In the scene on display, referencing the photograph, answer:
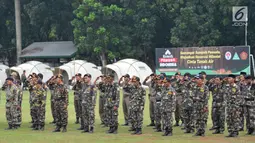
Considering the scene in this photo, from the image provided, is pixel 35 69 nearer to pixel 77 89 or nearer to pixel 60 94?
pixel 77 89

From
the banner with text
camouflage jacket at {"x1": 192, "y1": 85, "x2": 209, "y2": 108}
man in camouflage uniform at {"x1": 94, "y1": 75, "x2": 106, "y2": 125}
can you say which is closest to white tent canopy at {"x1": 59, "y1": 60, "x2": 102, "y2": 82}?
the banner with text

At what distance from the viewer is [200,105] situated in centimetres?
1500

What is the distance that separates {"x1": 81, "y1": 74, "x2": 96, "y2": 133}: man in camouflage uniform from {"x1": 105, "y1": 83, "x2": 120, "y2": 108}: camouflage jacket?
14.9 inches

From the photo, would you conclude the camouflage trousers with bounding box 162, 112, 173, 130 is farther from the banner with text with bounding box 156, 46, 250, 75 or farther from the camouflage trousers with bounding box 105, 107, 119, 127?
the banner with text with bounding box 156, 46, 250, 75

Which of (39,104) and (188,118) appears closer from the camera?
(188,118)

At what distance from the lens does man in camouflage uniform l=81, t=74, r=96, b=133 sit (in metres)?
15.8

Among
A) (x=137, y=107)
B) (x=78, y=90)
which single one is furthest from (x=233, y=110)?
(x=78, y=90)

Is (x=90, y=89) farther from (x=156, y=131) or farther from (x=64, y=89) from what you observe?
(x=156, y=131)

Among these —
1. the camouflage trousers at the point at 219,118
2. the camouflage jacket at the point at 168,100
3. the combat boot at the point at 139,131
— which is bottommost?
the combat boot at the point at 139,131

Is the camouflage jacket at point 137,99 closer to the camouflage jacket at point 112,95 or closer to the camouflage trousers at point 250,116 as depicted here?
the camouflage jacket at point 112,95

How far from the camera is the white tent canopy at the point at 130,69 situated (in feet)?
133

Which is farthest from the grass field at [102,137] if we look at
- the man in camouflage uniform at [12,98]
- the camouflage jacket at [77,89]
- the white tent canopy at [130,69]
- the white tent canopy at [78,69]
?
the white tent canopy at [78,69]

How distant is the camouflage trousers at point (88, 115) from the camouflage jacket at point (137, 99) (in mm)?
1084

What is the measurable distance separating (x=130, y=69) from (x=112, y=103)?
997 inches
